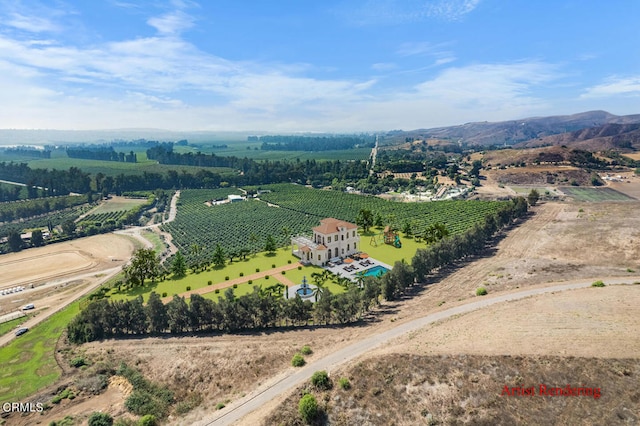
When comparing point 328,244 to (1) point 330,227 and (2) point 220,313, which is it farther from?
(2) point 220,313

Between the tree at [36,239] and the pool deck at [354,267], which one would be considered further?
the tree at [36,239]

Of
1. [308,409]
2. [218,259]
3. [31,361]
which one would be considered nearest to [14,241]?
[218,259]

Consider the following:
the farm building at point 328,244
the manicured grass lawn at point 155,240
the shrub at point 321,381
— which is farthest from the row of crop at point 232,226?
the shrub at point 321,381

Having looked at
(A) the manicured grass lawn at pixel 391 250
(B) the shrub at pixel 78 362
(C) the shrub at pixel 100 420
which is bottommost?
(B) the shrub at pixel 78 362

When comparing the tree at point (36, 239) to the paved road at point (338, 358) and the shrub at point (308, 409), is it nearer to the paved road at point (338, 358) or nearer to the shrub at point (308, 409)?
the paved road at point (338, 358)

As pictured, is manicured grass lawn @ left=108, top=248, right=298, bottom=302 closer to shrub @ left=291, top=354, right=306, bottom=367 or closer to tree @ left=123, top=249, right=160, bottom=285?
tree @ left=123, top=249, right=160, bottom=285

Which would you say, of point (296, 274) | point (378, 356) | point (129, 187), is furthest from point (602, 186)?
point (129, 187)

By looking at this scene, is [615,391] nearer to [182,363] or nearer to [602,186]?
[182,363]

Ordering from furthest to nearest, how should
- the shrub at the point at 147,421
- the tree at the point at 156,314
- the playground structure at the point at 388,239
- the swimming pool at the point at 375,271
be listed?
the playground structure at the point at 388,239 < the swimming pool at the point at 375,271 < the tree at the point at 156,314 < the shrub at the point at 147,421
